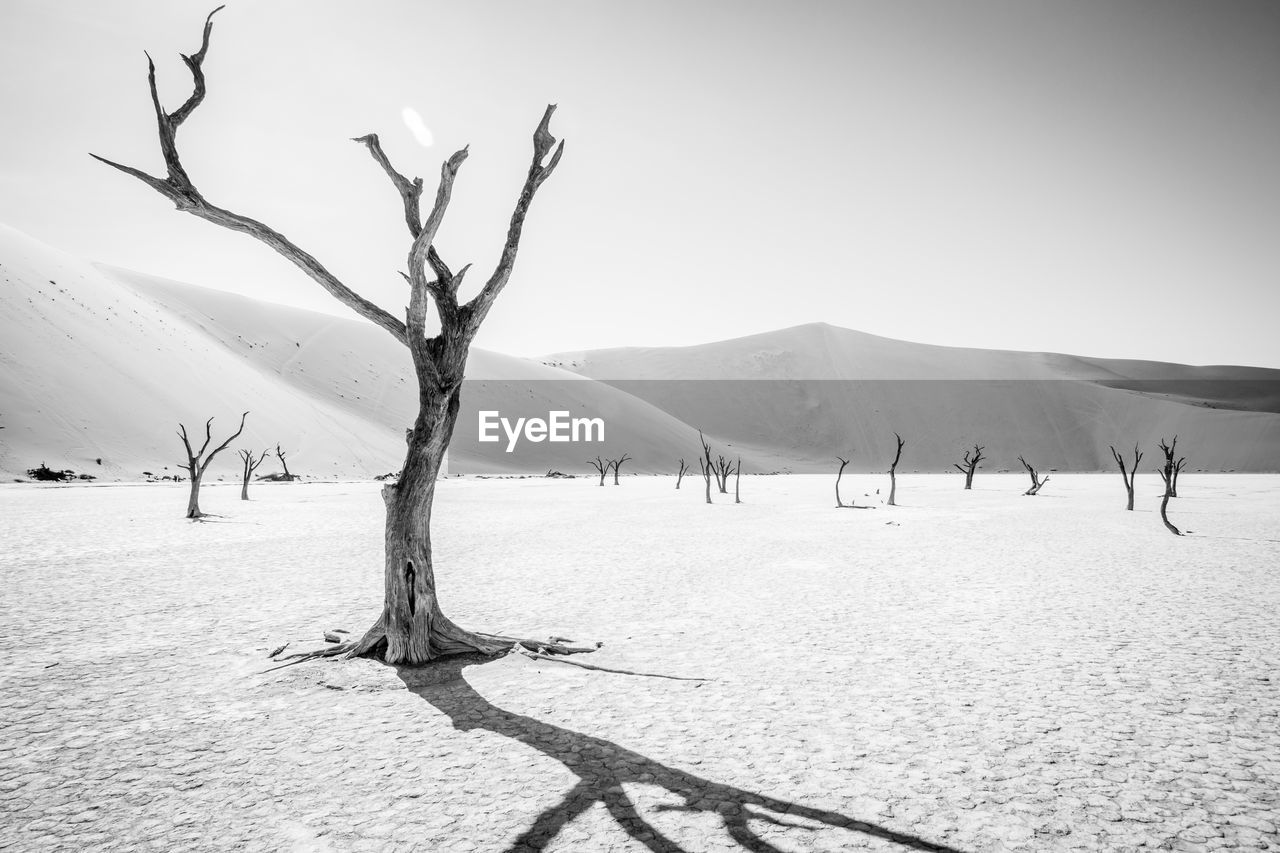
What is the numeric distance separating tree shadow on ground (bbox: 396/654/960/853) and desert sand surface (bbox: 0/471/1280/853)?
22mm

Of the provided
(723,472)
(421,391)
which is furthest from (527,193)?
(723,472)

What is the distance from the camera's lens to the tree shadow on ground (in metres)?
3.69

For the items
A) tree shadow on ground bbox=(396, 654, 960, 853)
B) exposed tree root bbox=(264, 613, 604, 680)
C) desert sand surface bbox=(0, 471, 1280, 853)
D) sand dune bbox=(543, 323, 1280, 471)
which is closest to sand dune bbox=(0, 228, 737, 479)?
sand dune bbox=(543, 323, 1280, 471)

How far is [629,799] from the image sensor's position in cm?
411

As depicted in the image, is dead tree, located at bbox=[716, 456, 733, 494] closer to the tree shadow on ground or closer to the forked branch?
the forked branch

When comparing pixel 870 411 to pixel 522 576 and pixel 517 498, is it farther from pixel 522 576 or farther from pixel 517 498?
pixel 522 576

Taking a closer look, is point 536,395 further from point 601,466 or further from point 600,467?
point 600,467

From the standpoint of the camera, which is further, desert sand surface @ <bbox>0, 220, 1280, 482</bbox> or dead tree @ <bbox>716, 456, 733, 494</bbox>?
desert sand surface @ <bbox>0, 220, 1280, 482</bbox>

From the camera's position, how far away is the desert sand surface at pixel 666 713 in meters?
3.86

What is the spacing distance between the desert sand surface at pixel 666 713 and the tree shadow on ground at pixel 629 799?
2 cm

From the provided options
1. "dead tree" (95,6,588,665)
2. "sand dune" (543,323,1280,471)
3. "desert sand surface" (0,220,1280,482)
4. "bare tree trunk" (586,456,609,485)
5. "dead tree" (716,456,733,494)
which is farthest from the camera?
"sand dune" (543,323,1280,471)

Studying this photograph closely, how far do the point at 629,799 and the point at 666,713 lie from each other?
1461 mm

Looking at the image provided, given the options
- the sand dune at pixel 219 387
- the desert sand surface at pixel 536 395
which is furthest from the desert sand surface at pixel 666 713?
the desert sand surface at pixel 536 395

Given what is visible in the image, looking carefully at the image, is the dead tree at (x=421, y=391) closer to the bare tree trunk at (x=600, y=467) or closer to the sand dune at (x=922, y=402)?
the bare tree trunk at (x=600, y=467)
